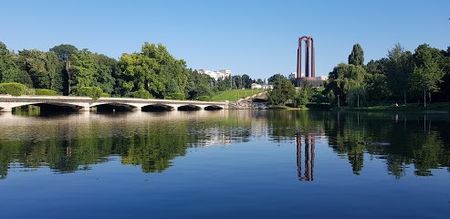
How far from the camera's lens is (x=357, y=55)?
17325cm

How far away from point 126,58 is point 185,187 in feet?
400

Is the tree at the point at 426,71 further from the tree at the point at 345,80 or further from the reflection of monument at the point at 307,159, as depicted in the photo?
the reflection of monument at the point at 307,159

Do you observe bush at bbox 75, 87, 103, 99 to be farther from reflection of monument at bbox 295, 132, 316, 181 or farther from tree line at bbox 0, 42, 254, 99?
reflection of monument at bbox 295, 132, 316, 181

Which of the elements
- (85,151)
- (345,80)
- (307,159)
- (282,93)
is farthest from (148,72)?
(307,159)

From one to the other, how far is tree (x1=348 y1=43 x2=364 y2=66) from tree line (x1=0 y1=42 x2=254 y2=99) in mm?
65619

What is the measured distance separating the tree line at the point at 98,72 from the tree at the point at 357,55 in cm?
6562

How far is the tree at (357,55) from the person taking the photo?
6811 inches

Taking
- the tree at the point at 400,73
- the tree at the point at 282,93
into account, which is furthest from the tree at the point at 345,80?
the tree at the point at 282,93

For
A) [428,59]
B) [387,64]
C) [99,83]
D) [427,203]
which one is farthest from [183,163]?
[99,83]

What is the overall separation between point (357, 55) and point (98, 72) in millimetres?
95037

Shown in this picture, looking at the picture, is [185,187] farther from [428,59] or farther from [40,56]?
[40,56]

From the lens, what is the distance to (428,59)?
95.3 metres

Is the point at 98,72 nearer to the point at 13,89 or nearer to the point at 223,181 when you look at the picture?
the point at 13,89

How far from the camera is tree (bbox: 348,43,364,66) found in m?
173
